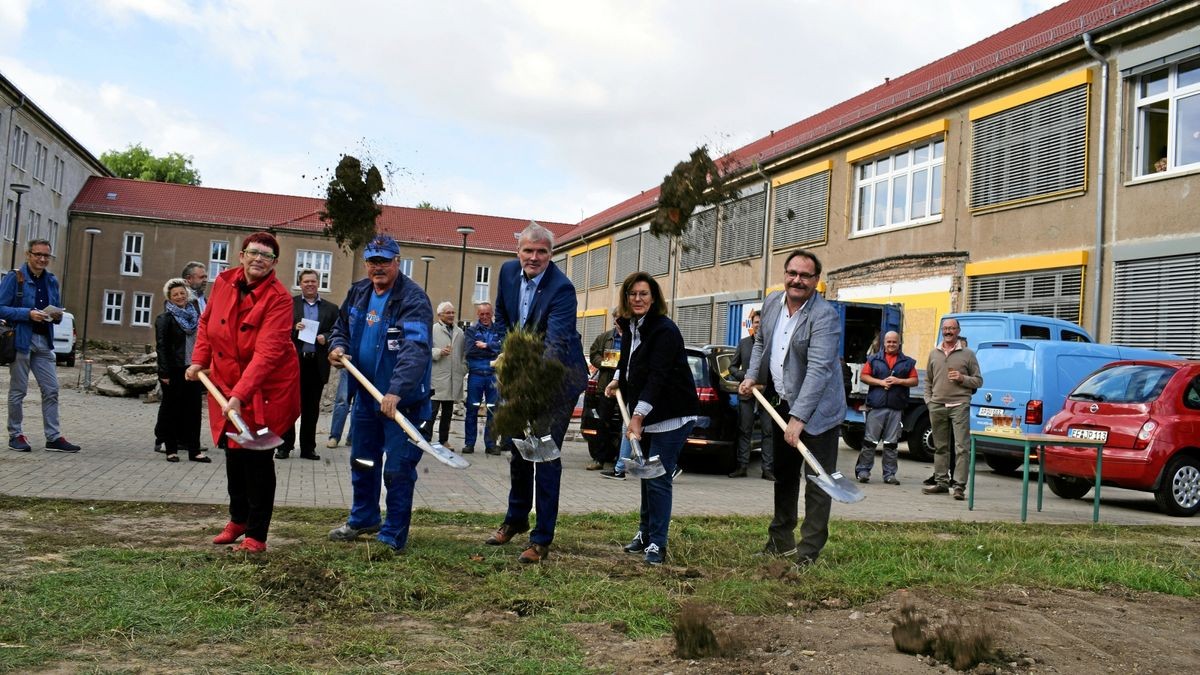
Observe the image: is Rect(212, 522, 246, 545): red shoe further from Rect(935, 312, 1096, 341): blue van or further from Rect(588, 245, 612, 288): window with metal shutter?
Rect(588, 245, 612, 288): window with metal shutter

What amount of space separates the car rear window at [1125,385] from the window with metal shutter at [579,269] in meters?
39.2

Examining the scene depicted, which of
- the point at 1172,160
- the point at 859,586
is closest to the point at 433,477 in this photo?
the point at 859,586

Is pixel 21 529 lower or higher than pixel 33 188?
lower

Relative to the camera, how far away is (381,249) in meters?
6.52

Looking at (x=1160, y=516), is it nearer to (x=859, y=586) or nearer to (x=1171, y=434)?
(x=1171, y=434)

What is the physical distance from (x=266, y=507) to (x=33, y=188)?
49.7m

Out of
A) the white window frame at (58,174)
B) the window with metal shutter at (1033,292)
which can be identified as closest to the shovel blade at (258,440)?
the window with metal shutter at (1033,292)

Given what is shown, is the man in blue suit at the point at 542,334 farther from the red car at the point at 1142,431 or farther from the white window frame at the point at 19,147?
the white window frame at the point at 19,147

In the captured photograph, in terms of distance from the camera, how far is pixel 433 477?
35.3 ft

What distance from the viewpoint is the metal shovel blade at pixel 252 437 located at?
5996mm

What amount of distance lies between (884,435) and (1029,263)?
9427mm

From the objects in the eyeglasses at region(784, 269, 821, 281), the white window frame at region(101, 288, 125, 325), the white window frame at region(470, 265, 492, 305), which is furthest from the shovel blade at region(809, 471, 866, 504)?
the white window frame at region(101, 288, 125, 325)

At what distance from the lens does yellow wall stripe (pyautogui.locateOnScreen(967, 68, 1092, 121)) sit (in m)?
20.0

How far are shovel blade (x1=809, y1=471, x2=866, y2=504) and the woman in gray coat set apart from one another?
8.41m
